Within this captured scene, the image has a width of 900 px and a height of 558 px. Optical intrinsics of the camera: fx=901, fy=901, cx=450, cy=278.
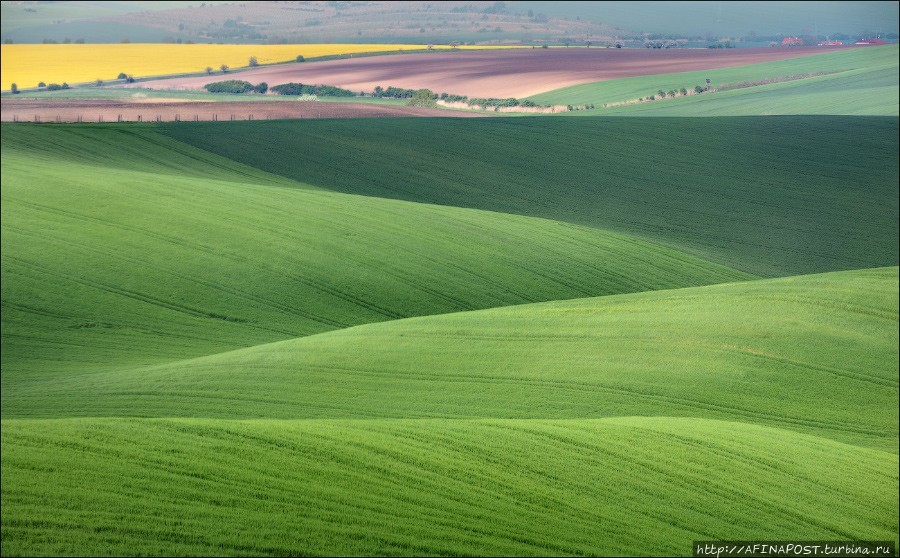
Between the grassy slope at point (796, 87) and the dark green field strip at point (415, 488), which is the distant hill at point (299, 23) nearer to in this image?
the grassy slope at point (796, 87)

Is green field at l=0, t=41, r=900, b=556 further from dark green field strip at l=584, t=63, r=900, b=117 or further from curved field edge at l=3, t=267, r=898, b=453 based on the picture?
dark green field strip at l=584, t=63, r=900, b=117

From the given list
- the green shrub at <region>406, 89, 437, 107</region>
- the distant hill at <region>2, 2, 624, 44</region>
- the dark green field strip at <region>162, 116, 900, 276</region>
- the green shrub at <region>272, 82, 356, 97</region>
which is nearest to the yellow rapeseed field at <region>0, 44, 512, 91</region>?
the distant hill at <region>2, 2, 624, 44</region>

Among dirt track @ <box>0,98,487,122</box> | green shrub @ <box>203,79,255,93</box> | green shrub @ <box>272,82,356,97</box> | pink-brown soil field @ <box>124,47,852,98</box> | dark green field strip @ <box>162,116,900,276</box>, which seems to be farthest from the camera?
pink-brown soil field @ <box>124,47,852,98</box>

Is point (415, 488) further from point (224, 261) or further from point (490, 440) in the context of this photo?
point (224, 261)

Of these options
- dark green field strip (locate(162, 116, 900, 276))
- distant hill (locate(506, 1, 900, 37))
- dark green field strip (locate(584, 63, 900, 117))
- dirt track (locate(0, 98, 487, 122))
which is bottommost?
dark green field strip (locate(162, 116, 900, 276))

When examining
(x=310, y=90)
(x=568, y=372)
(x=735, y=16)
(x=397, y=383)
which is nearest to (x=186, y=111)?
(x=310, y=90)

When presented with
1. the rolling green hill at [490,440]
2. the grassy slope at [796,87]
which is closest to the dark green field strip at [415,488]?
the rolling green hill at [490,440]
